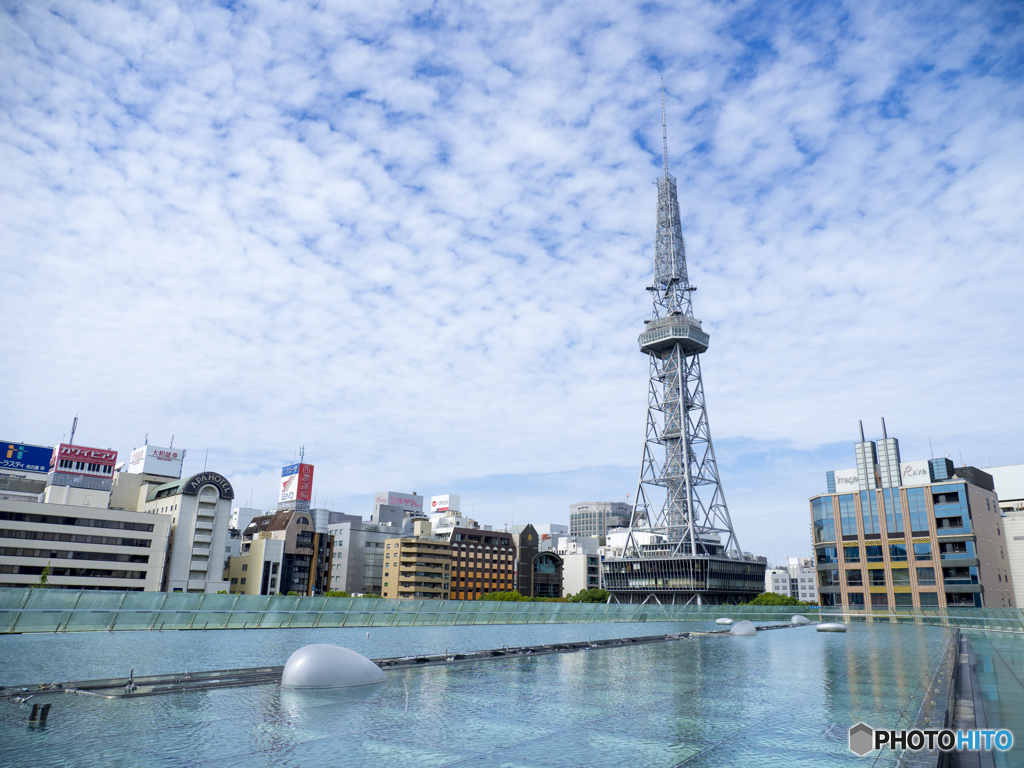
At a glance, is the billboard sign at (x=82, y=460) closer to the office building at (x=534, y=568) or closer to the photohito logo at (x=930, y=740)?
the office building at (x=534, y=568)

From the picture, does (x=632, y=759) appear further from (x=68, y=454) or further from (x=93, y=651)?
(x=68, y=454)

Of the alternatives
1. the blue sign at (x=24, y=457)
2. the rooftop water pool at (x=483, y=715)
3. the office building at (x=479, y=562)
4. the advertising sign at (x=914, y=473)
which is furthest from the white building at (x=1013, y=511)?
the blue sign at (x=24, y=457)

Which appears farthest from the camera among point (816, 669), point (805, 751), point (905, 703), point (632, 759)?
point (816, 669)

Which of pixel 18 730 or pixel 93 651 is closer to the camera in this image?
pixel 18 730

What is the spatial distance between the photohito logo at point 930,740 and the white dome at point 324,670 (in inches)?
453

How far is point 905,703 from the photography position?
639 inches

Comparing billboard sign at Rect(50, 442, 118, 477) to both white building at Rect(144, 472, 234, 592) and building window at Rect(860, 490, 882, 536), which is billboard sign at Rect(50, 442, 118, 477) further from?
building window at Rect(860, 490, 882, 536)

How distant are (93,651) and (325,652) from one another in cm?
1368

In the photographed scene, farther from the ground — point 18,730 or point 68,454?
point 68,454

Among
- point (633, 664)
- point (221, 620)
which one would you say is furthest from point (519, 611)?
point (633, 664)

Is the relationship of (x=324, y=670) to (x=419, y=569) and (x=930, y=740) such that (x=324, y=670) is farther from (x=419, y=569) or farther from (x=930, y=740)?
(x=419, y=569)

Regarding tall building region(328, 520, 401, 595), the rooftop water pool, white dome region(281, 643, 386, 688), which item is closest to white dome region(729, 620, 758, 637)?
the rooftop water pool

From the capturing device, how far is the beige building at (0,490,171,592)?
289ft

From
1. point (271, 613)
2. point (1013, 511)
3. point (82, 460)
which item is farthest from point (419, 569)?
point (1013, 511)
